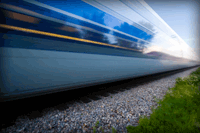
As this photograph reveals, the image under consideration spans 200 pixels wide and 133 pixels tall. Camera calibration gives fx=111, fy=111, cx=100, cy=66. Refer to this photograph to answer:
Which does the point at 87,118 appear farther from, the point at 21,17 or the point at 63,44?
the point at 21,17

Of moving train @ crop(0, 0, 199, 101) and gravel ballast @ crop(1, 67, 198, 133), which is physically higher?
moving train @ crop(0, 0, 199, 101)

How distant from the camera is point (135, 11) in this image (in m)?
3.74

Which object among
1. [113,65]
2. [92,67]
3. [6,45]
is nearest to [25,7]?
[6,45]

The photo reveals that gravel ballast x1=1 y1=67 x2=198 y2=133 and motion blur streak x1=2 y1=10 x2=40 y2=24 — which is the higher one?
motion blur streak x1=2 y1=10 x2=40 y2=24

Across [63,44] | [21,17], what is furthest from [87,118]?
[21,17]

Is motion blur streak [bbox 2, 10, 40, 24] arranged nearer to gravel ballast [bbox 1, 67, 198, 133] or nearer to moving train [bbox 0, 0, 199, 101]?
moving train [bbox 0, 0, 199, 101]

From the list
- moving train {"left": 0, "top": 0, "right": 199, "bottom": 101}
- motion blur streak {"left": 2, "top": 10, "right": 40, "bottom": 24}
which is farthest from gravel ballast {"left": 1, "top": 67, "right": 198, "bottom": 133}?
motion blur streak {"left": 2, "top": 10, "right": 40, "bottom": 24}

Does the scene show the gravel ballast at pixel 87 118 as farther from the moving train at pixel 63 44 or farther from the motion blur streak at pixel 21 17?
the motion blur streak at pixel 21 17

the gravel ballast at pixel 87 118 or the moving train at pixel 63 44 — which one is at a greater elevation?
the moving train at pixel 63 44

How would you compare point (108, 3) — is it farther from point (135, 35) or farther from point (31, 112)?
point (31, 112)

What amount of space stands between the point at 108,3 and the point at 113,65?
5.28ft

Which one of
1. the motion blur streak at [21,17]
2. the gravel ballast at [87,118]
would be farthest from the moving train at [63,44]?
the gravel ballast at [87,118]

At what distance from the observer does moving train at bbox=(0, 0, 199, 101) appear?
64.1 inches

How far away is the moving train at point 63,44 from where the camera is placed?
1.63 metres
